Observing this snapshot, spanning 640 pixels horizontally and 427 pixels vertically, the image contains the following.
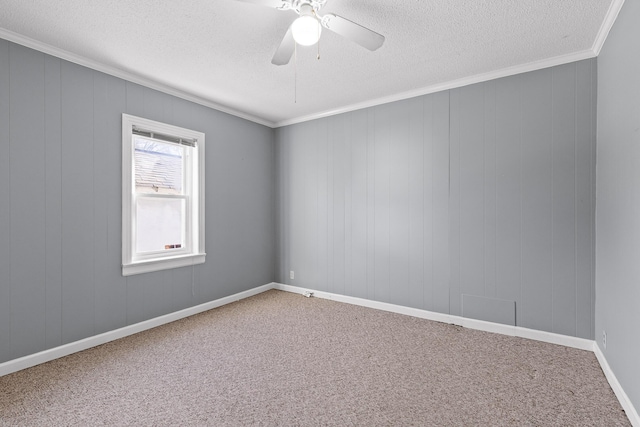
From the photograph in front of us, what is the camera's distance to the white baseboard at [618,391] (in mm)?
1748

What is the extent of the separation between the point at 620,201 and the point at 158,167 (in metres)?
4.01

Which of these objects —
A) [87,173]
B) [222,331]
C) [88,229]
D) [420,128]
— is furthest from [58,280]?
[420,128]

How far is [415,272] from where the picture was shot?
140 inches

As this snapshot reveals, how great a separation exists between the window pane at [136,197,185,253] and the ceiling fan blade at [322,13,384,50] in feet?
8.39

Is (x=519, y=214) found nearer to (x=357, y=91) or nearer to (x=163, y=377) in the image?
(x=357, y=91)

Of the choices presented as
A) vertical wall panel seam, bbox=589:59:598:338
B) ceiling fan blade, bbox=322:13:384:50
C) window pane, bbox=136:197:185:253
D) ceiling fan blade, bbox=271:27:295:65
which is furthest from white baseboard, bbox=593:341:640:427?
window pane, bbox=136:197:185:253

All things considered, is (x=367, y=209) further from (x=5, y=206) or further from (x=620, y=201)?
(x=5, y=206)

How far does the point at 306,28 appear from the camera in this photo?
174 cm

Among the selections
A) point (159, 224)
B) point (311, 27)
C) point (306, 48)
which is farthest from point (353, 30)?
point (159, 224)

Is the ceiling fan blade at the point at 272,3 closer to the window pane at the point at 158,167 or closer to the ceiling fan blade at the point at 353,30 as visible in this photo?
the ceiling fan blade at the point at 353,30

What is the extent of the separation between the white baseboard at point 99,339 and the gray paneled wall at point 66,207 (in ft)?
0.16

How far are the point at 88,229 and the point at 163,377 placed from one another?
Result: 58.9 inches

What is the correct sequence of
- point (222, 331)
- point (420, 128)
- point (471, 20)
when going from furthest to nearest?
point (420, 128) → point (222, 331) → point (471, 20)

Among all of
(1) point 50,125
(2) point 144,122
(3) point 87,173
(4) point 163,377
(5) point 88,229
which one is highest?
(2) point 144,122
